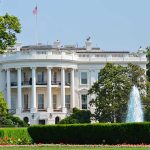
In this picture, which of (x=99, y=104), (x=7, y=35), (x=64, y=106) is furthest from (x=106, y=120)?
(x=7, y=35)

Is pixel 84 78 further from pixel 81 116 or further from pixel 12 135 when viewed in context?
pixel 12 135

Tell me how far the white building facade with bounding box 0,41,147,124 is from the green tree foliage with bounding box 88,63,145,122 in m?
11.0

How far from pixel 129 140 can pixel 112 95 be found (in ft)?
126

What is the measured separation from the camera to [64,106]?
86.9 meters

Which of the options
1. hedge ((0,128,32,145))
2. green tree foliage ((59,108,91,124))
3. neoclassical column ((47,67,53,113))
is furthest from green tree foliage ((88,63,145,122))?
hedge ((0,128,32,145))

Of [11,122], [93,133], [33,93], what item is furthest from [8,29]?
[33,93]

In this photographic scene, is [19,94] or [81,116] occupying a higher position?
[19,94]

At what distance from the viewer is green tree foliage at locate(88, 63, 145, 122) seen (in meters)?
74.2

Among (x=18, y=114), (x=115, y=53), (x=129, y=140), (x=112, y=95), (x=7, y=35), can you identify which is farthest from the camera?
(x=115, y=53)

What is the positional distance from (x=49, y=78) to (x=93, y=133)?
50072mm

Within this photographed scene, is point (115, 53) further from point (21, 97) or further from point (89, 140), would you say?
point (89, 140)

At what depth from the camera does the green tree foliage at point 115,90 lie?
7419 cm

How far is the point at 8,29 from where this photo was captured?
41.2 metres

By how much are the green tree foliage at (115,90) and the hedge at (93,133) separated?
35.0 metres
